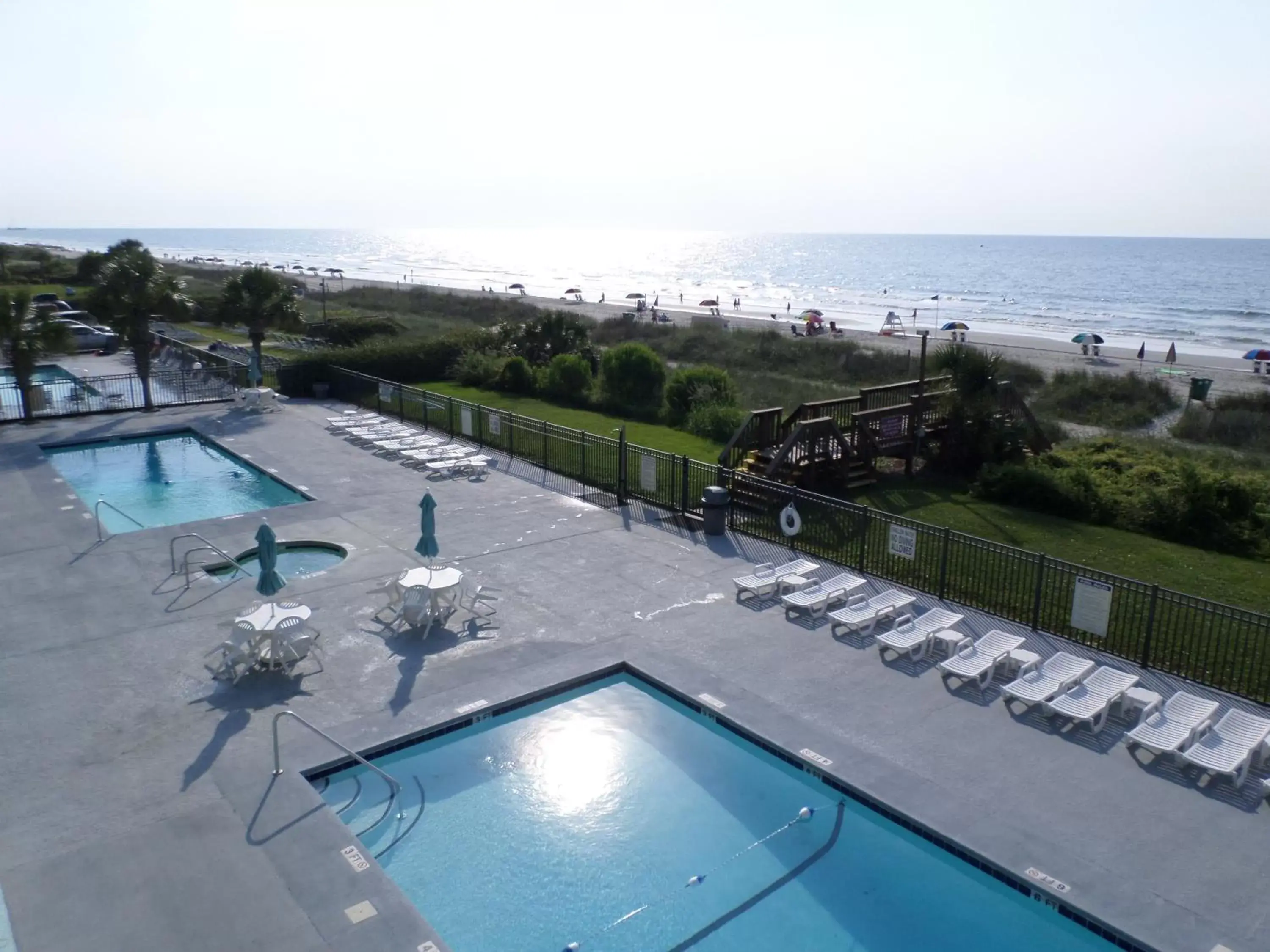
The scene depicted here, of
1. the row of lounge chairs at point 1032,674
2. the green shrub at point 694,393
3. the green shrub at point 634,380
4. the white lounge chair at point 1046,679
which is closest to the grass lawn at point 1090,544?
A: the row of lounge chairs at point 1032,674

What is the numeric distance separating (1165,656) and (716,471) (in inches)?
313

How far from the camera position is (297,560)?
15.7 meters

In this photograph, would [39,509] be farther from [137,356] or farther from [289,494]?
[137,356]

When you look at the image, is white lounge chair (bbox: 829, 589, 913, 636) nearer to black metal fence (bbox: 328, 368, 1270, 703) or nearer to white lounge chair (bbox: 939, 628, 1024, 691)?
black metal fence (bbox: 328, 368, 1270, 703)

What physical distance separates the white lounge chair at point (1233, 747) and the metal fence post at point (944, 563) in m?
4.21

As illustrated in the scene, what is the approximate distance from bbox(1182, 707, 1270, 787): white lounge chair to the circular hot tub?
11.9m

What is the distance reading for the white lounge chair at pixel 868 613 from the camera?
12.9 m

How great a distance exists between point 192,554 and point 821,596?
10.2 meters

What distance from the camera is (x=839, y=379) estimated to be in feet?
127

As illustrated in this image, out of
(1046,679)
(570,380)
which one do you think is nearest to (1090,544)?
(1046,679)

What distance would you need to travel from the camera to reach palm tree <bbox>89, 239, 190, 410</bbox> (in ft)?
88.0

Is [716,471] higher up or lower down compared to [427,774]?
higher up

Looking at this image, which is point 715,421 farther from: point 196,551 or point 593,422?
point 196,551

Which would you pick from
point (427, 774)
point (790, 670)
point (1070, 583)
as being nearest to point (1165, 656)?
point (1070, 583)
